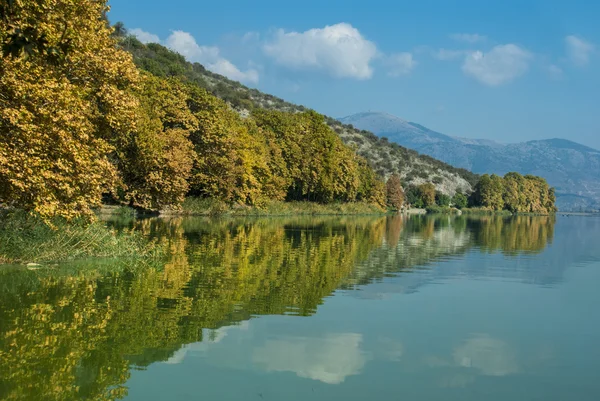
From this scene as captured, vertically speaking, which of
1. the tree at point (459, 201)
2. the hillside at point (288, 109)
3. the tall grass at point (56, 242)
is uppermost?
the hillside at point (288, 109)

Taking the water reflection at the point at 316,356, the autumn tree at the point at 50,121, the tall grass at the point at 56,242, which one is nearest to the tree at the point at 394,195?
the tall grass at the point at 56,242

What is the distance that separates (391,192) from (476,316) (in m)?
133

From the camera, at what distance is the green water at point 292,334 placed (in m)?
10.4

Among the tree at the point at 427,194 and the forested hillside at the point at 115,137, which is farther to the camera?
the tree at the point at 427,194

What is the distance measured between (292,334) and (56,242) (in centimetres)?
1340

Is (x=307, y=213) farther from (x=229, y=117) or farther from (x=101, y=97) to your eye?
(x=101, y=97)

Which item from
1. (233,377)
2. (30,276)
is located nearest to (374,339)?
(233,377)

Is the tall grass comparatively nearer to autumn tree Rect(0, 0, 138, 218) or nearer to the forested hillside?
the forested hillside

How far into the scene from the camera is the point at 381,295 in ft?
65.0

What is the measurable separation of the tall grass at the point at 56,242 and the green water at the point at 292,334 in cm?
135

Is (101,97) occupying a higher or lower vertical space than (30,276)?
higher

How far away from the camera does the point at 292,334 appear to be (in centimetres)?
1395

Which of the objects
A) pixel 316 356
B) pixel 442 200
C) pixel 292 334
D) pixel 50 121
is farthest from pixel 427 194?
pixel 316 356

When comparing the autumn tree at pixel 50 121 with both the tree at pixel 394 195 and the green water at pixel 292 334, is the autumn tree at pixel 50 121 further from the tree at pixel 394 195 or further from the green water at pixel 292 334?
the tree at pixel 394 195
